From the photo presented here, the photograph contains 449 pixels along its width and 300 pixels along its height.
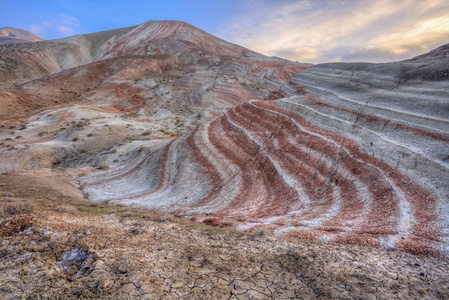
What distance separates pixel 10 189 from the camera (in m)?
11.2

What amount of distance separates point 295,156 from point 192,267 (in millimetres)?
8570

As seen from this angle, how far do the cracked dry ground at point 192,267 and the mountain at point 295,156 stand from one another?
2.93 ft

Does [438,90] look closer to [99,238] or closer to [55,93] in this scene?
[99,238]

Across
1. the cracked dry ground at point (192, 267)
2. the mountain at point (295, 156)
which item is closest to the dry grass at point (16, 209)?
the cracked dry ground at point (192, 267)

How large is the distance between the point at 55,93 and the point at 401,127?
4940cm

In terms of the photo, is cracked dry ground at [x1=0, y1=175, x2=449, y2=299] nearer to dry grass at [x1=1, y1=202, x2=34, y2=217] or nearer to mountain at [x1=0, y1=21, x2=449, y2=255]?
dry grass at [x1=1, y1=202, x2=34, y2=217]

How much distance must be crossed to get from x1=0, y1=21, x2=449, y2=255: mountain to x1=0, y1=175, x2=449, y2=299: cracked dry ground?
35.1 inches

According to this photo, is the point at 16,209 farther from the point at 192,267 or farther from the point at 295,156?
the point at 295,156

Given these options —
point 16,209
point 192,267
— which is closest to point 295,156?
point 192,267

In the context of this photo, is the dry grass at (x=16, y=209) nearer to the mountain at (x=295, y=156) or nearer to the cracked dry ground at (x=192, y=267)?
the cracked dry ground at (x=192, y=267)

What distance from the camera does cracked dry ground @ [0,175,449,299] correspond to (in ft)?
12.9

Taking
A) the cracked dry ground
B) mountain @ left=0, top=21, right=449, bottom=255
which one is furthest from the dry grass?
mountain @ left=0, top=21, right=449, bottom=255

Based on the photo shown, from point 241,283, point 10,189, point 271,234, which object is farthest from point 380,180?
point 10,189

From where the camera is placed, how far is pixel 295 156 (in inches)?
472
